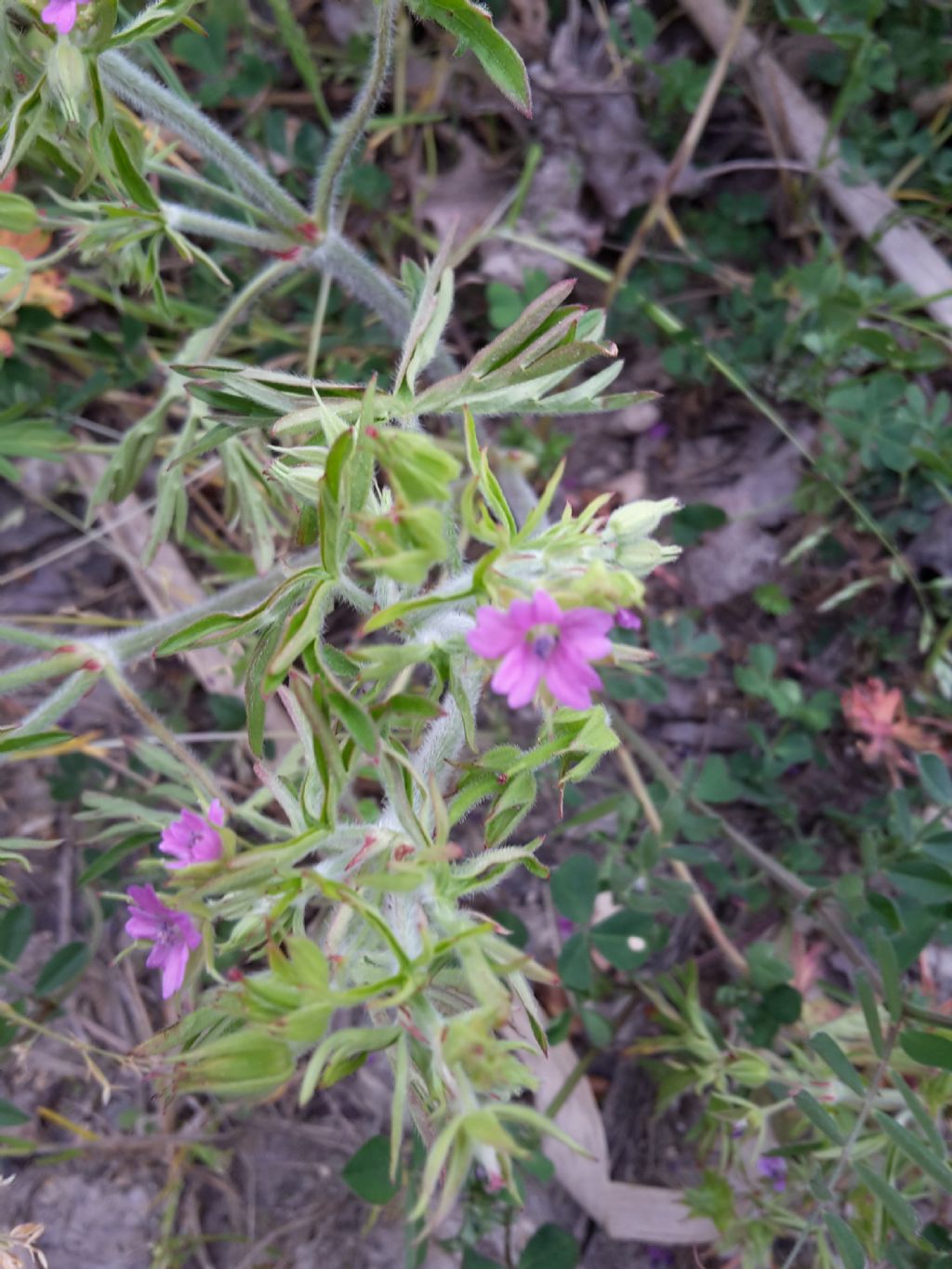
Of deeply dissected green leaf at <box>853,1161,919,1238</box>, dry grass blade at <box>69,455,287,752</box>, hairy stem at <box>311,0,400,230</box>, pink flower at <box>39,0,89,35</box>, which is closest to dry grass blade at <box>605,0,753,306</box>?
hairy stem at <box>311,0,400,230</box>

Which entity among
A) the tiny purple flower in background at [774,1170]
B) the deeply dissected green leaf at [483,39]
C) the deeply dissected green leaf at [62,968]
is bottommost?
the tiny purple flower in background at [774,1170]

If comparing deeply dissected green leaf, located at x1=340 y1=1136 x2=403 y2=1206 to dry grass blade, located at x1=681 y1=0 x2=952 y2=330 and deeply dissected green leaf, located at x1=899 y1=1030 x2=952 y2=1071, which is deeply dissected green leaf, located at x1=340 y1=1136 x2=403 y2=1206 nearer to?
deeply dissected green leaf, located at x1=899 y1=1030 x2=952 y2=1071

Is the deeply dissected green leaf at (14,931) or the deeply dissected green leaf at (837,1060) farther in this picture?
the deeply dissected green leaf at (14,931)

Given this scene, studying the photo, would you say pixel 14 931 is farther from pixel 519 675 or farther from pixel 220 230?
pixel 519 675

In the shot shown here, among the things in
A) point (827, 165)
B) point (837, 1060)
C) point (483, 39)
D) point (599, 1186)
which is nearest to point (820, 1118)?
point (837, 1060)

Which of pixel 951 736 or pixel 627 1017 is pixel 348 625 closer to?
pixel 627 1017

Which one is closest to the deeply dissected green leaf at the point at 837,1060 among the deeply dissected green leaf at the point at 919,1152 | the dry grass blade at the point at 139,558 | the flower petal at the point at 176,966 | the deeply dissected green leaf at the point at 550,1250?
the deeply dissected green leaf at the point at 919,1152

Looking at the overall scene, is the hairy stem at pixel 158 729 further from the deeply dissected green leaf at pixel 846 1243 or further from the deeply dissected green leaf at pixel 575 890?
the deeply dissected green leaf at pixel 846 1243

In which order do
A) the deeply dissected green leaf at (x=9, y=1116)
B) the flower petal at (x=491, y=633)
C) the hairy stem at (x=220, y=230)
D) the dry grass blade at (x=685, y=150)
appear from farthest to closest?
the dry grass blade at (x=685, y=150) < the deeply dissected green leaf at (x=9, y=1116) < the hairy stem at (x=220, y=230) < the flower petal at (x=491, y=633)
